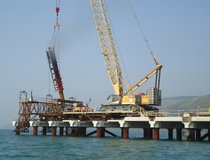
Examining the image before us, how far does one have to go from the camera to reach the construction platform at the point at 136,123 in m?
55.4

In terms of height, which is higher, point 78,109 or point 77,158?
point 78,109

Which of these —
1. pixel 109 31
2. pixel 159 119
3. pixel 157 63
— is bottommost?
pixel 159 119

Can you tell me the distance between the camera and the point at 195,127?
55125mm

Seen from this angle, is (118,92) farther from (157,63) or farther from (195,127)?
(195,127)

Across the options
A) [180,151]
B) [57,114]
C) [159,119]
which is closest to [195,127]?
[159,119]

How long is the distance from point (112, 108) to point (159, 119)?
17.1m

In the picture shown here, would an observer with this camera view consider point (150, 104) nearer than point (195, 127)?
No

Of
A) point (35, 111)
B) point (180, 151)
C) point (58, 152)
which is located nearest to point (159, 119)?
point (180, 151)

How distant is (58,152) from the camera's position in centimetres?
4381

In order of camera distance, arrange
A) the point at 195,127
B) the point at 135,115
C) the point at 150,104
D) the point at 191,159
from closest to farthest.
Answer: the point at 191,159
the point at 195,127
the point at 135,115
the point at 150,104

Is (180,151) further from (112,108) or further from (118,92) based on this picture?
(118,92)

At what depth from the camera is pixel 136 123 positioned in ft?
206

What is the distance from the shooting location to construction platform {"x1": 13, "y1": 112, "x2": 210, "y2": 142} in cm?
5538

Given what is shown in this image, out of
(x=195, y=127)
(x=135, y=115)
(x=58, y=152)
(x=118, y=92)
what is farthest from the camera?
(x=118, y=92)
